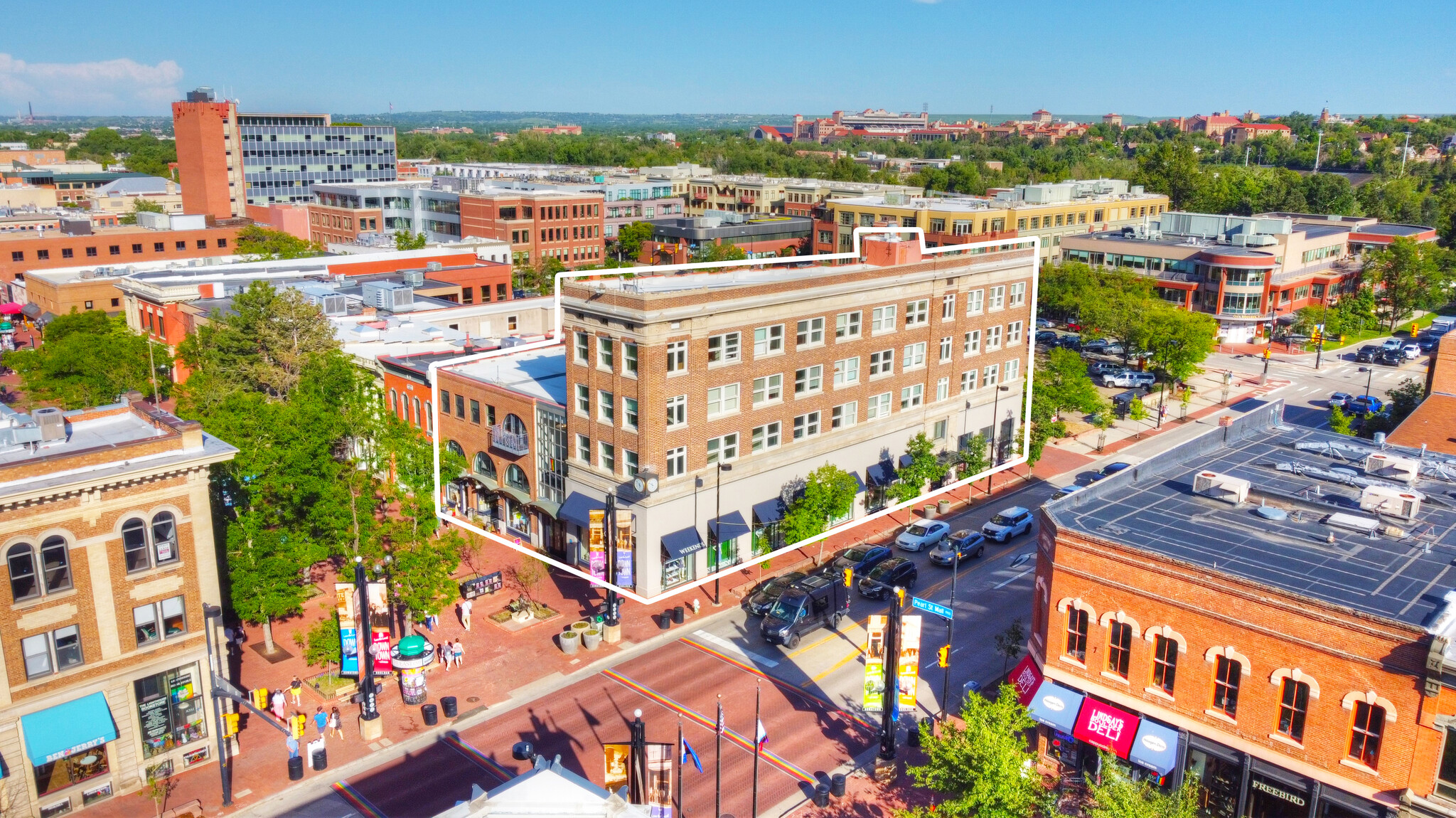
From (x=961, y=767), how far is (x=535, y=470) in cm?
2820

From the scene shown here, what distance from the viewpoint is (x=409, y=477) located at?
42.3 m

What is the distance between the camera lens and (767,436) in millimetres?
46844

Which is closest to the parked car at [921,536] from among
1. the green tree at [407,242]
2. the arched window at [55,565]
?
the arched window at [55,565]

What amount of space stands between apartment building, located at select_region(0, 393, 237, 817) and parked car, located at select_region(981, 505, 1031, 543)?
115 feet

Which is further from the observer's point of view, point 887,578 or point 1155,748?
point 887,578

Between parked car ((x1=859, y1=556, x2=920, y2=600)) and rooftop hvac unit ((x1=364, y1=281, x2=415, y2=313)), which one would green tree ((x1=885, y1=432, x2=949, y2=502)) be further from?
rooftop hvac unit ((x1=364, y1=281, x2=415, y2=313))

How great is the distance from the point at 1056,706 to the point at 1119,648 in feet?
8.53

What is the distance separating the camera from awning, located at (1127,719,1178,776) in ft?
88.5

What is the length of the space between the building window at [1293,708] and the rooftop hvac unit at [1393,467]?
13.0m

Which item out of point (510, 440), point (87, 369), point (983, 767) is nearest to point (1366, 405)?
point (510, 440)

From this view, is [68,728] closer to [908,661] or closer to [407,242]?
[908,661]

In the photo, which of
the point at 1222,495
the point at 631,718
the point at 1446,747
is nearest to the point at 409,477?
the point at 631,718

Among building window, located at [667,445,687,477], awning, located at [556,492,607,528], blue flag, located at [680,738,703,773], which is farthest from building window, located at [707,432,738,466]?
blue flag, located at [680,738,703,773]

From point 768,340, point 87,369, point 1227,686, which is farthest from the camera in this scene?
point 87,369
